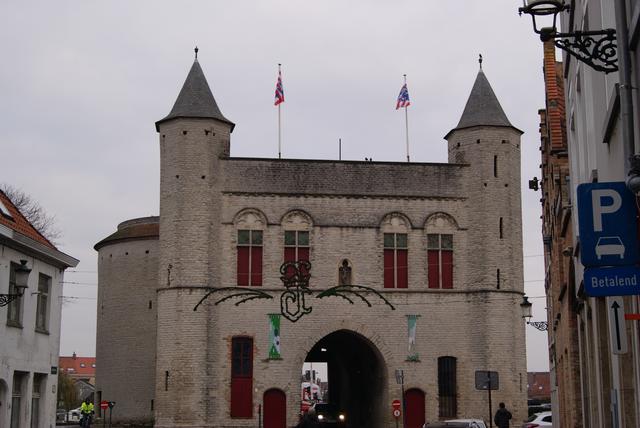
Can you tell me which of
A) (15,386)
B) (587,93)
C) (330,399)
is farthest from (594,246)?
(330,399)

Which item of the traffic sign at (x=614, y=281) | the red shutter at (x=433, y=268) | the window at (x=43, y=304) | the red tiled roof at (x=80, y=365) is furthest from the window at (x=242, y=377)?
the red tiled roof at (x=80, y=365)

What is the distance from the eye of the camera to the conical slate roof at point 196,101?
40969 mm

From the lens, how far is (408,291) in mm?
40719

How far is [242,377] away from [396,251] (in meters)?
8.19

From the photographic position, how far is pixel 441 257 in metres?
41.2

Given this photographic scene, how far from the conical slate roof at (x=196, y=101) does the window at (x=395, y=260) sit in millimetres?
8394

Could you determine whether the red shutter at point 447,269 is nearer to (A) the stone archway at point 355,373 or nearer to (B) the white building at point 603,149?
(A) the stone archway at point 355,373

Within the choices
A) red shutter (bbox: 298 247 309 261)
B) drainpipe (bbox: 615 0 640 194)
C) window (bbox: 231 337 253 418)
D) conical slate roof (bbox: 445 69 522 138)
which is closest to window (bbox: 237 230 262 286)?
red shutter (bbox: 298 247 309 261)

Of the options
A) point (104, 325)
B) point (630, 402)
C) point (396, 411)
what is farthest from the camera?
point (104, 325)

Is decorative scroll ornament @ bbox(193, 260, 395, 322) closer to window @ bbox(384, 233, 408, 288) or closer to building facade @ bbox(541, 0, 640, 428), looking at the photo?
window @ bbox(384, 233, 408, 288)

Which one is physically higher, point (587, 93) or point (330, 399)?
point (587, 93)

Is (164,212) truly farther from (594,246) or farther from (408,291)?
(594,246)

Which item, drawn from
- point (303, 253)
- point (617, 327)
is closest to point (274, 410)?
point (303, 253)

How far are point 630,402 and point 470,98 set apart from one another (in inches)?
1318
